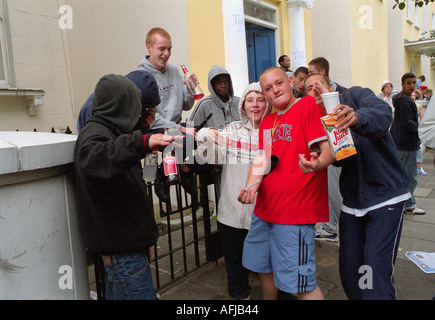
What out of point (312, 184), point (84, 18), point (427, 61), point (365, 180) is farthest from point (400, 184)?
point (427, 61)

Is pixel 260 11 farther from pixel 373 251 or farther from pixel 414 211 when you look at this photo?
pixel 373 251

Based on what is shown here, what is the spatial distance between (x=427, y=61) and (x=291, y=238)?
2453 cm

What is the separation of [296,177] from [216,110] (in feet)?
4.77

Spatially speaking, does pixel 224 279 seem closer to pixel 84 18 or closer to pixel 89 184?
pixel 89 184

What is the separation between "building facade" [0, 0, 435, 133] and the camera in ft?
19.1

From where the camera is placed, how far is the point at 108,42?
269 inches

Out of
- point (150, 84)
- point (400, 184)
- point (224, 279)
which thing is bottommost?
point (224, 279)

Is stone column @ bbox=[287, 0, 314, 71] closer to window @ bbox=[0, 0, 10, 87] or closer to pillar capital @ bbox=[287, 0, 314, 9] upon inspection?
pillar capital @ bbox=[287, 0, 314, 9]

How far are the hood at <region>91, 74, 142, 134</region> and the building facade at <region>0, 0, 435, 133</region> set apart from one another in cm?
399

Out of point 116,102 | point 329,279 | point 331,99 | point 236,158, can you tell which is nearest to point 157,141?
point 116,102

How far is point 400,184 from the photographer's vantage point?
7.52ft

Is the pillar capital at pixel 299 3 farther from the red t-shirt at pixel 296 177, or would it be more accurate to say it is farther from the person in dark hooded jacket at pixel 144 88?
the person in dark hooded jacket at pixel 144 88

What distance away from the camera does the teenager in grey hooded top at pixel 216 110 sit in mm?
3444

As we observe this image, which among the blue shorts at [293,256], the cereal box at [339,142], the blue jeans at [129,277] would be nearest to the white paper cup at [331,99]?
the cereal box at [339,142]
